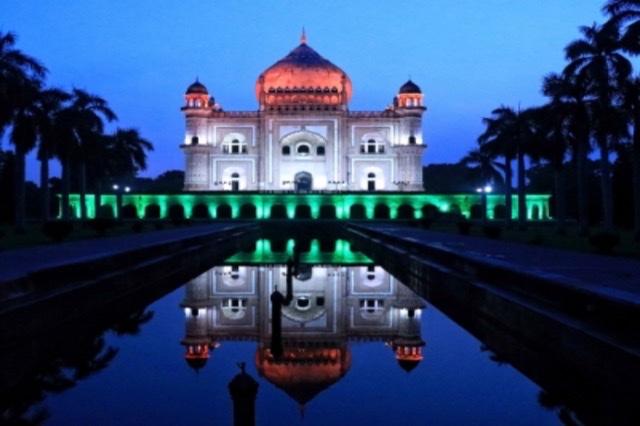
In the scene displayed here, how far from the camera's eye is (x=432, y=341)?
7324mm

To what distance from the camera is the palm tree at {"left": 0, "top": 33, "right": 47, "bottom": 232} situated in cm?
2147

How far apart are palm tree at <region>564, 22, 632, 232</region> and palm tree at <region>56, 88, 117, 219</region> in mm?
15276

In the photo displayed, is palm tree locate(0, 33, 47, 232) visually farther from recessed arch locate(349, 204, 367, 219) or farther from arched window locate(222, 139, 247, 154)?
arched window locate(222, 139, 247, 154)

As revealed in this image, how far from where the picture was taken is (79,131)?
2866cm

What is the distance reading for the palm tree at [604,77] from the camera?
20016 mm

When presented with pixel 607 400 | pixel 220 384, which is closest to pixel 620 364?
pixel 607 400

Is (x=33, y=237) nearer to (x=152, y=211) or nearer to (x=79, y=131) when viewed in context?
(x=79, y=131)

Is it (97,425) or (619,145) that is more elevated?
(619,145)

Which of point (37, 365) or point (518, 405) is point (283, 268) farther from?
point (518, 405)

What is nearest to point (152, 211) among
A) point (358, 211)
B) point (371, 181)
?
point (358, 211)

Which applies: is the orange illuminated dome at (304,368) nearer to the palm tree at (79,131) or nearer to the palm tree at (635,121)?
the palm tree at (635,121)

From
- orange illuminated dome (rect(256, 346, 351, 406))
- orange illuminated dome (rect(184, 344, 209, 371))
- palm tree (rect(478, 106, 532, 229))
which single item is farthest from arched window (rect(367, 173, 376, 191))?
orange illuminated dome (rect(256, 346, 351, 406))

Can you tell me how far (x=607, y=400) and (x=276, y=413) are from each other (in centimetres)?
198

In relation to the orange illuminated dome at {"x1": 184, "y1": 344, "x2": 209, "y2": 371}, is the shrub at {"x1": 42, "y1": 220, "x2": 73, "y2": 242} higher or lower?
higher
